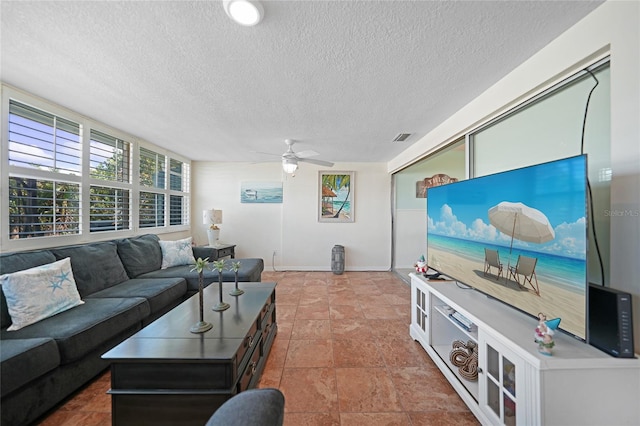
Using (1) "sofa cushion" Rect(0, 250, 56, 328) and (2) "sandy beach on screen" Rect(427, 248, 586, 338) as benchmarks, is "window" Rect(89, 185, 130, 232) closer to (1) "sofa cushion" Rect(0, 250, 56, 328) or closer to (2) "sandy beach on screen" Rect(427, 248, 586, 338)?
(1) "sofa cushion" Rect(0, 250, 56, 328)

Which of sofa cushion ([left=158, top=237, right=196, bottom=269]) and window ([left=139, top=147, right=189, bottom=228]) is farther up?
window ([left=139, top=147, right=189, bottom=228])

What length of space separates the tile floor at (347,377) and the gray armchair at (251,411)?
106 cm

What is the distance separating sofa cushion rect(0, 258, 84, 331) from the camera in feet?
5.24

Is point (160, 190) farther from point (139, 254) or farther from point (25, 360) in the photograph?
point (25, 360)

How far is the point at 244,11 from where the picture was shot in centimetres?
115

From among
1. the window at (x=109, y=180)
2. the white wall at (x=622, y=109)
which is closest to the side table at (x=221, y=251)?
the window at (x=109, y=180)

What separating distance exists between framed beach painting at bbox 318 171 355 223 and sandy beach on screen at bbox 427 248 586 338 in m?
3.13

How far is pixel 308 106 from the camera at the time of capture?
88.1 inches

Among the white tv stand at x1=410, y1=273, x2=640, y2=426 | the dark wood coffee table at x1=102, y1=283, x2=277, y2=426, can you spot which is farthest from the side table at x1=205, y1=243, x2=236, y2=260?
the white tv stand at x1=410, y1=273, x2=640, y2=426

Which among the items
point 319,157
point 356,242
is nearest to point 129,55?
point 319,157

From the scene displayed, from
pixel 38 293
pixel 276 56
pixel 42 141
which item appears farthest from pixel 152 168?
pixel 276 56

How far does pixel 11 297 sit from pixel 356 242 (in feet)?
14.8

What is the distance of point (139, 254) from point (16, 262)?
1172 mm

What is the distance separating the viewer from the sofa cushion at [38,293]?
160 centimetres
